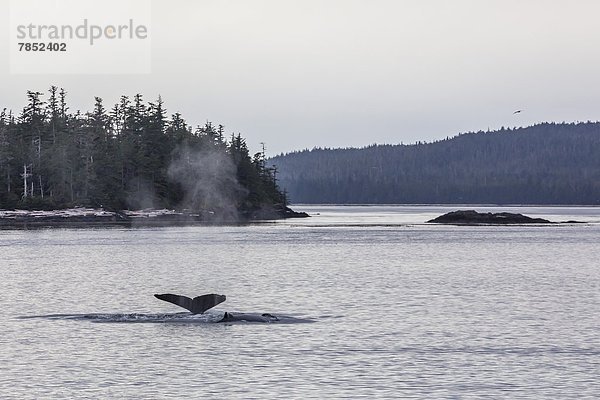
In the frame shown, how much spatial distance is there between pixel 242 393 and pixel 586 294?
3605cm

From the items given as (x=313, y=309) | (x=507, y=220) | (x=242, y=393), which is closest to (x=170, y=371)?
(x=242, y=393)

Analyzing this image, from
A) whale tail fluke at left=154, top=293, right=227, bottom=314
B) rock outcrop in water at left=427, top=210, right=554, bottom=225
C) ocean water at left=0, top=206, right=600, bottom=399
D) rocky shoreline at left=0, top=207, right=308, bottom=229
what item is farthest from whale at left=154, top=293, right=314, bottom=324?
rock outcrop in water at left=427, top=210, right=554, bottom=225

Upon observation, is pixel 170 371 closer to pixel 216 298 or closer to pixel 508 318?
pixel 216 298

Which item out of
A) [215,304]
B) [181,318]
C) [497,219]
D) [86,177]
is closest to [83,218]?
[86,177]

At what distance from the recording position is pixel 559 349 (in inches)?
1452

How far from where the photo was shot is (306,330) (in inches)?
1663

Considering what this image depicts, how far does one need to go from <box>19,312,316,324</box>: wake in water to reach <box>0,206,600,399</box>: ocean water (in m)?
0.16

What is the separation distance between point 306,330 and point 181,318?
657 cm

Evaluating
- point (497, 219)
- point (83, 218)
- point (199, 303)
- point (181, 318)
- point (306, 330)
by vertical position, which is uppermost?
point (83, 218)

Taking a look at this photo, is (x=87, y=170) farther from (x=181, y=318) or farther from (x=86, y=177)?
(x=181, y=318)

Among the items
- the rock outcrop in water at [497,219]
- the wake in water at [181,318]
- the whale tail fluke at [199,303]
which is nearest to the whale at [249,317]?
the wake in water at [181,318]

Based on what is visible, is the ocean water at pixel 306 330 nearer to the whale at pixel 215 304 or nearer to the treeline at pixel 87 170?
the whale at pixel 215 304

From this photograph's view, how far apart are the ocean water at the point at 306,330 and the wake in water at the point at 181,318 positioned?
16 centimetres

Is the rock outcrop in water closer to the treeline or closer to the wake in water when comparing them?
the treeline
